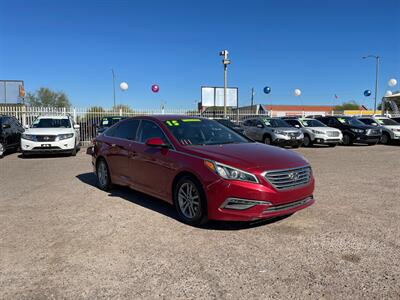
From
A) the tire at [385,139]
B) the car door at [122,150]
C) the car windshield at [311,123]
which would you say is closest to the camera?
the car door at [122,150]

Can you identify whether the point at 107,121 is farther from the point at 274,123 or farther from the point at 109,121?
the point at 274,123

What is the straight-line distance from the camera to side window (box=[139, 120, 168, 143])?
19.1 feet

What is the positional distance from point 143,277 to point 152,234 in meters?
1.21

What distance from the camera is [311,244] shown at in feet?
14.0

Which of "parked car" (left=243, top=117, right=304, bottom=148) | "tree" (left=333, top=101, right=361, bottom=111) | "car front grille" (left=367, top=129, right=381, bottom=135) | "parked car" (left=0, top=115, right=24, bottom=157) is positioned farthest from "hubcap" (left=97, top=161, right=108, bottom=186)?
"tree" (left=333, top=101, right=361, bottom=111)

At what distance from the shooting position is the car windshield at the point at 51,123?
1411 cm

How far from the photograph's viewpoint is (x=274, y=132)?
16969 millimetres

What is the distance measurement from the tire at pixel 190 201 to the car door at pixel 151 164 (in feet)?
0.86

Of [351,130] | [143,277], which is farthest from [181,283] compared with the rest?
[351,130]

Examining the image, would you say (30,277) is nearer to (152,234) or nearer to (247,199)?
(152,234)

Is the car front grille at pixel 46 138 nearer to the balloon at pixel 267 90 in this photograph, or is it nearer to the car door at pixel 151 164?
the car door at pixel 151 164

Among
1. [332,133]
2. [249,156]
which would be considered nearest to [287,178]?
[249,156]

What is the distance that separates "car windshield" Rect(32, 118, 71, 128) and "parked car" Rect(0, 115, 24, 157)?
1.00 metres

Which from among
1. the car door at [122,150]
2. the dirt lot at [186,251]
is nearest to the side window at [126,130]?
the car door at [122,150]
